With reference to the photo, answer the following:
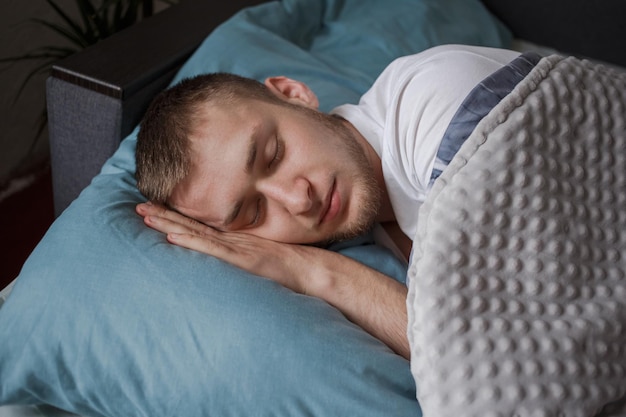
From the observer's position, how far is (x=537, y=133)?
905mm

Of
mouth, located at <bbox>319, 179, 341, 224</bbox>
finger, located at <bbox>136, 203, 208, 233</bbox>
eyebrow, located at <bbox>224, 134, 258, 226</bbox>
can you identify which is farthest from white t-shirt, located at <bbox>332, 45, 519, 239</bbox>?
finger, located at <bbox>136, 203, 208, 233</bbox>

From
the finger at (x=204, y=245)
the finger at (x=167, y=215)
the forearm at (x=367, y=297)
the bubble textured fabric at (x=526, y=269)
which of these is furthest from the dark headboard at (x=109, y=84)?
the bubble textured fabric at (x=526, y=269)

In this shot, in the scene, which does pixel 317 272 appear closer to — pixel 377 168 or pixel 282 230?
pixel 282 230

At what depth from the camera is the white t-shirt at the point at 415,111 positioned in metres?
1.03

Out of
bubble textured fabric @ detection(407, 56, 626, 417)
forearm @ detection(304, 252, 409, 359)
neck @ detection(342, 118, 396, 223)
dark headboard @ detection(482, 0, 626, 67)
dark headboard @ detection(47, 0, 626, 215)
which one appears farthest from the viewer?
dark headboard @ detection(482, 0, 626, 67)

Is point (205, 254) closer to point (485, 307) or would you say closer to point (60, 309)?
point (60, 309)

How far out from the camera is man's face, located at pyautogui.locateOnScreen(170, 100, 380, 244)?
3.51 feet

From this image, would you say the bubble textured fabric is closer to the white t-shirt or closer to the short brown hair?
the white t-shirt

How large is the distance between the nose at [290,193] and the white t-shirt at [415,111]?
16 centimetres

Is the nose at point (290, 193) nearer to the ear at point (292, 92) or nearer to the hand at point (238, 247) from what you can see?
the hand at point (238, 247)

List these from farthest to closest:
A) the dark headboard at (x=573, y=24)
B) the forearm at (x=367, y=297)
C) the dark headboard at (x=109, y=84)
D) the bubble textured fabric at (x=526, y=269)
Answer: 1. the dark headboard at (x=573, y=24)
2. the dark headboard at (x=109, y=84)
3. the forearm at (x=367, y=297)
4. the bubble textured fabric at (x=526, y=269)

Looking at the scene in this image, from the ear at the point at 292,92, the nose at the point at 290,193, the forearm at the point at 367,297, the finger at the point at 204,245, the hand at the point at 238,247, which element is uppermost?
the ear at the point at 292,92

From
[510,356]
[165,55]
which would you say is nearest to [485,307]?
[510,356]

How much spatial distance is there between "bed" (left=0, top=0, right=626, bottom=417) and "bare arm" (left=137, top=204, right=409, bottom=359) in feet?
0.15
